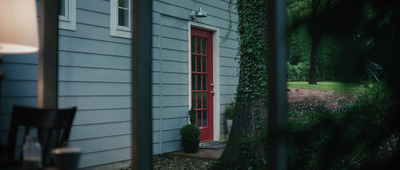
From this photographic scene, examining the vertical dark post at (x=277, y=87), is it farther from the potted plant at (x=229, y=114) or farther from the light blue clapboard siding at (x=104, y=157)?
the potted plant at (x=229, y=114)

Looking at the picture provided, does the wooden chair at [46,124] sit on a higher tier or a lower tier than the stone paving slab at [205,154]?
higher

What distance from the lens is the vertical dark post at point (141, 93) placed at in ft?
4.93

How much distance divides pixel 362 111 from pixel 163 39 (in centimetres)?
317

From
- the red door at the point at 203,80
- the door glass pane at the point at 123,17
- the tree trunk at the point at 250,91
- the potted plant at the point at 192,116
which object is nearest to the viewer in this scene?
the tree trunk at the point at 250,91

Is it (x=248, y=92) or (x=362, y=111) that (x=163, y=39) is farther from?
(x=362, y=111)

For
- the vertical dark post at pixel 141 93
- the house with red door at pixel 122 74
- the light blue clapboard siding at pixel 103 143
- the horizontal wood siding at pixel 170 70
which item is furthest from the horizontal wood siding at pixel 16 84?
the vertical dark post at pixel 141 93

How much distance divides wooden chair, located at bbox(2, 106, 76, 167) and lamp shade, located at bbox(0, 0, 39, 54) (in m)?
0.32

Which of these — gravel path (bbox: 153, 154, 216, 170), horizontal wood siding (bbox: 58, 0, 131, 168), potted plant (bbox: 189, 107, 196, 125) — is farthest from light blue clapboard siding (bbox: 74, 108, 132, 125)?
potted plant (bbox: 189, 107, 196, 125)

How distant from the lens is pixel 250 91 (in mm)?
3574

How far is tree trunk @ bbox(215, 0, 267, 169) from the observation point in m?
3.51

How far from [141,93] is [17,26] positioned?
75cm

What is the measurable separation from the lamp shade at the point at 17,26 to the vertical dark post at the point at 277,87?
1.22 metres

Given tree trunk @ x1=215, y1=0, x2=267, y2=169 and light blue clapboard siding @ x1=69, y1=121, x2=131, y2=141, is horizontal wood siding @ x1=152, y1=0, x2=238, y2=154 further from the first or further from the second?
tree trunk @ x1=215, y1=0, x2=267, y2=169

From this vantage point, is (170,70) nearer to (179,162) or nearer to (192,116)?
(192,116)
